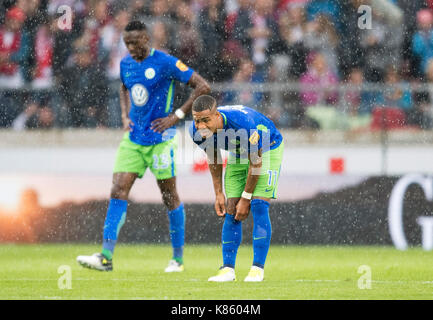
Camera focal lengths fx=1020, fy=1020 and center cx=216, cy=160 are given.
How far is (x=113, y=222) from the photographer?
9.13m

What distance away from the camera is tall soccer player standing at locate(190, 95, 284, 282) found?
26.1 ft

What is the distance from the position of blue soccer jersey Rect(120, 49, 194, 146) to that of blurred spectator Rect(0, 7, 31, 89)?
15.1 feet

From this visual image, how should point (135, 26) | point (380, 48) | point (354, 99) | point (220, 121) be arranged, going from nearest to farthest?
point (220, 121), point (135, 26), point (354, 99), point (380, 48)

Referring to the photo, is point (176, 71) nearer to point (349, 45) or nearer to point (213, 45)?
point (213, 45)

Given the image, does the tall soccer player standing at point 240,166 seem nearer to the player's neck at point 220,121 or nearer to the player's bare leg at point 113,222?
the player's neck at point 220,121

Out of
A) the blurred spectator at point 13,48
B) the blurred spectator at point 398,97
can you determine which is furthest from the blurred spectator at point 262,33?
the blurred spectator at point 13,48

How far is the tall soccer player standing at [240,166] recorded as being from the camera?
7.95 metres

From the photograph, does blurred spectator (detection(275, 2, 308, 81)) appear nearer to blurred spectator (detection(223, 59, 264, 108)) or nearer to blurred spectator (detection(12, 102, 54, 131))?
blurred spectator (detection(223, 59, 264, 108))

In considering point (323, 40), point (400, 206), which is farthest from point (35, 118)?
point (400, 206)

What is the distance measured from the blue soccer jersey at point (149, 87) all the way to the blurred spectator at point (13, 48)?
4.61m

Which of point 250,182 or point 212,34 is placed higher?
point 212,34

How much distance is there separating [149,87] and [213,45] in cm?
444

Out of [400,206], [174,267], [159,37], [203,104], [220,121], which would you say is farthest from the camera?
[159,37]

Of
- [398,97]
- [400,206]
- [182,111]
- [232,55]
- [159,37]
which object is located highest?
[159,37]
